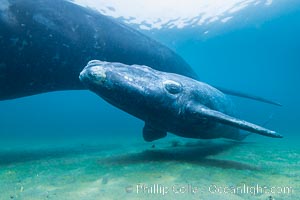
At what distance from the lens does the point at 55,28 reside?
6.11 metres

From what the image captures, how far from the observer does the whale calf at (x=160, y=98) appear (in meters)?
4.78

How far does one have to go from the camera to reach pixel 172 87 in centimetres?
554

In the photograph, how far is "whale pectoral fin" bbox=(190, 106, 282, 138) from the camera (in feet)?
15.4

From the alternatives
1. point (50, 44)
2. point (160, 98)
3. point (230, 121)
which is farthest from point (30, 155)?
point (230, 121)

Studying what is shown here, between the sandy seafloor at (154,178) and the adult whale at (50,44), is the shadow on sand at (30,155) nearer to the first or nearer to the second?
the sandy seafloor at (154,178)

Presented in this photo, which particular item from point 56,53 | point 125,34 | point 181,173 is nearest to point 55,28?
point 56,53

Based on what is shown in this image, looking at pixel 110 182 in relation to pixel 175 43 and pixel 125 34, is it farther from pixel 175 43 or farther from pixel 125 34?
pixel 175 43

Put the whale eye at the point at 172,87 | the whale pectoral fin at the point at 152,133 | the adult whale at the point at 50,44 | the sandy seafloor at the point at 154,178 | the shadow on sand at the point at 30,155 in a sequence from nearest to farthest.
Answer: the sandy seafloor at the point at 154,178 < the whale eye at the point at 172,87 < the adult whale at the point at 50,44 < the shadow on sand at the point at 30,155 < the whale pectoral fin at the point at 152,133

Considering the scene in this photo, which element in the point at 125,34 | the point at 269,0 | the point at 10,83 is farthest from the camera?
the point at 269,0

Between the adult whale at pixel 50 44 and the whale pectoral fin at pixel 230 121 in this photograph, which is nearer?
the whale pectoral fin at pixel 230 121

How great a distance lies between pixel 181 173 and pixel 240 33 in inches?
1342

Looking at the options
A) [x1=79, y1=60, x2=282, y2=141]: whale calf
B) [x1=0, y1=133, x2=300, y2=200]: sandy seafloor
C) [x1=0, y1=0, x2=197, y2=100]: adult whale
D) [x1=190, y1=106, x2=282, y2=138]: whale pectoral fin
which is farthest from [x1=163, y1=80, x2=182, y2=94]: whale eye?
[x1=0, y1=0, x2=197, y2=100]: adult whale

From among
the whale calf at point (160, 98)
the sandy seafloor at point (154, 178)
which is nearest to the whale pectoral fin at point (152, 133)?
the whale calf at point (160, 98)

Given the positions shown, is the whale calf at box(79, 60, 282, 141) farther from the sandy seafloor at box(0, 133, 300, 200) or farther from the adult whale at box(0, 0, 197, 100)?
the adult whale at box(0, 0, 197, 100)
